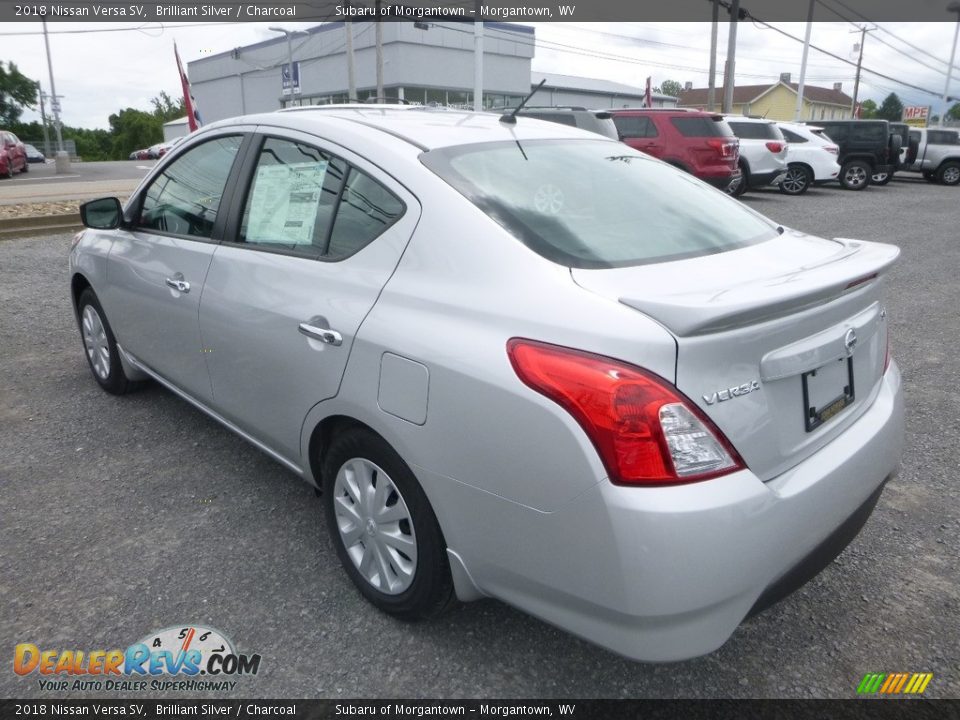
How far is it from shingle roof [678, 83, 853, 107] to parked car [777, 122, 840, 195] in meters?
61.7

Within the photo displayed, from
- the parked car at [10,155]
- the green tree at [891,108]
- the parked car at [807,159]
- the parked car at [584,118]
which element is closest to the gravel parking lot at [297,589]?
the parked car at [584,118]

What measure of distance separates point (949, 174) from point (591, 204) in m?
24.1

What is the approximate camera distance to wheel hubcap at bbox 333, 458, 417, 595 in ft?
7.41

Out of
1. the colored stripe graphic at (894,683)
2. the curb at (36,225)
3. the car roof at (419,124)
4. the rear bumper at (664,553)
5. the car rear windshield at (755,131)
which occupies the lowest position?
the colored stripe graphic at (894,683)

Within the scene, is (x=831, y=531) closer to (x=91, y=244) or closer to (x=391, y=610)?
(x=391, y=610)

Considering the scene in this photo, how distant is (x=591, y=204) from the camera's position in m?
2.40

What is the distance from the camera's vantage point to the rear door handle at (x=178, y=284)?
10.3 ft

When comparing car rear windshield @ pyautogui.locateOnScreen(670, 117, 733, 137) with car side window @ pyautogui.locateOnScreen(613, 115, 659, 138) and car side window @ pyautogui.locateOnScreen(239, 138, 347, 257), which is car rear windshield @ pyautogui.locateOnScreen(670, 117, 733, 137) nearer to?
car side window @ pyautogui.locateOnScreen(613, 115, 659, 138)

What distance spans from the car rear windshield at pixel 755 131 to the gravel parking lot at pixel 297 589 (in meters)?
13.3

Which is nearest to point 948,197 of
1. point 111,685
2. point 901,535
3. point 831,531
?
point 901,535

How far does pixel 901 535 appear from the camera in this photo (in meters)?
Answer: 2.91

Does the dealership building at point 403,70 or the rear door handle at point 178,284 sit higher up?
the dealership building at point 403,70

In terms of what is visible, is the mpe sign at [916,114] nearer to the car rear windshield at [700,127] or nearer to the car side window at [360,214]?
the car rear windshield at [700,127]

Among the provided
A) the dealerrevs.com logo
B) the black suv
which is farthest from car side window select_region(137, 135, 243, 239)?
the black suv
